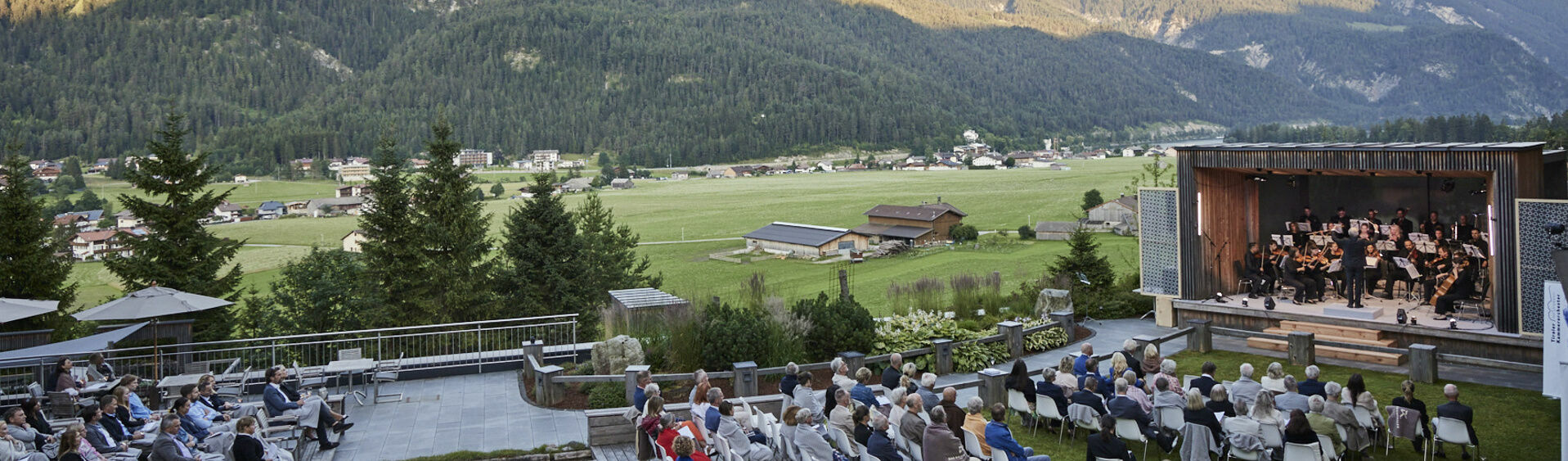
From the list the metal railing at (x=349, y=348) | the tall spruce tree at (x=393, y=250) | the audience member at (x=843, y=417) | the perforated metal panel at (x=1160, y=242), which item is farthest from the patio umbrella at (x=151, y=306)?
the perforated metal panel at (x=1160, y=242)

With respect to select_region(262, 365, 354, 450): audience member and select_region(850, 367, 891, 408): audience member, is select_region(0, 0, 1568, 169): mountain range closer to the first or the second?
select_region(262, 365, 354, 450): audience member

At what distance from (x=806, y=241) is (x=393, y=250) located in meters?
45.2

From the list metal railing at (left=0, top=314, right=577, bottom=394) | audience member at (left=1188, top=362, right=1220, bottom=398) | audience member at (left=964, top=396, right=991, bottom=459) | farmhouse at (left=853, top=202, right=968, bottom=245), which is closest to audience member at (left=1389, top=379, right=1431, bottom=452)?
audience member at (left=1188, top=362, right=1220, bottom=398)

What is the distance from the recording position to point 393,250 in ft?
63.2

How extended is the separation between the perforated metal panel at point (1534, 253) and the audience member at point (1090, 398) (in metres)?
7.26

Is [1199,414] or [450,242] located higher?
[450,242]

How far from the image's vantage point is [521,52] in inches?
7697

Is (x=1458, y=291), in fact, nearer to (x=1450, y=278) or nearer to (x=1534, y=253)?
(x=1450, y=278)

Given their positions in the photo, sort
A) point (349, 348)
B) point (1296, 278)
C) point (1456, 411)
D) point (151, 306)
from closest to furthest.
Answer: point (1456, 411) < point (151, 306) < point (349, 348) < point (1296, 278)

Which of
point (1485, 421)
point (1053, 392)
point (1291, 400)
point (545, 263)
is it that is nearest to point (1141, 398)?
point (1053, 392)

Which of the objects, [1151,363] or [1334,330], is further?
[1334,330]

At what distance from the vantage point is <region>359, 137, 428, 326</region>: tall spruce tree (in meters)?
19.2

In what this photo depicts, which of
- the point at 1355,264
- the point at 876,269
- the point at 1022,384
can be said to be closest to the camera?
the point at 1022,384

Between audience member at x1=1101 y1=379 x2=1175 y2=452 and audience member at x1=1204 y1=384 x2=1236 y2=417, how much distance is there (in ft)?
1.75
